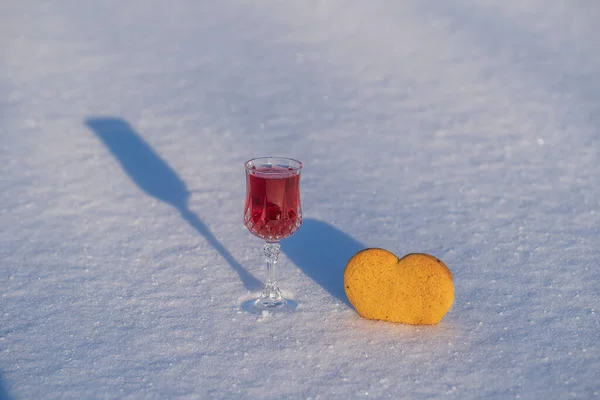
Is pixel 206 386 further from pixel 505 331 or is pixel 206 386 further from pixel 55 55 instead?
pixel 55 55

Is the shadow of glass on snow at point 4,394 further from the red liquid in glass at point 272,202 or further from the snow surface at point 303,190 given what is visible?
the red liquid in glass at point 272,202

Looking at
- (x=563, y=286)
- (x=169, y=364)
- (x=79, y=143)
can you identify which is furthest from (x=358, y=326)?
(x=79, y=143)

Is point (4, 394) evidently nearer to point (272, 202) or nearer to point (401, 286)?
point (272, 202)

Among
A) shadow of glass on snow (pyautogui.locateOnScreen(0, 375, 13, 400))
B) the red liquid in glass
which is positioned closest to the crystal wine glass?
the red liquid in glass

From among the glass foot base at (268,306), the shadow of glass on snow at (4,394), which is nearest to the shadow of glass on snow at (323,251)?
the glass foot base at (268,306)

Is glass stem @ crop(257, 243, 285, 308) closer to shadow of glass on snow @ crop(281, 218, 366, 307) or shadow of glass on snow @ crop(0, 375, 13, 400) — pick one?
shadow of glass on snow @ crop(281, 218, 366, 307)

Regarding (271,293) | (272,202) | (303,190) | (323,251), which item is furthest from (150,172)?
(272,202)
